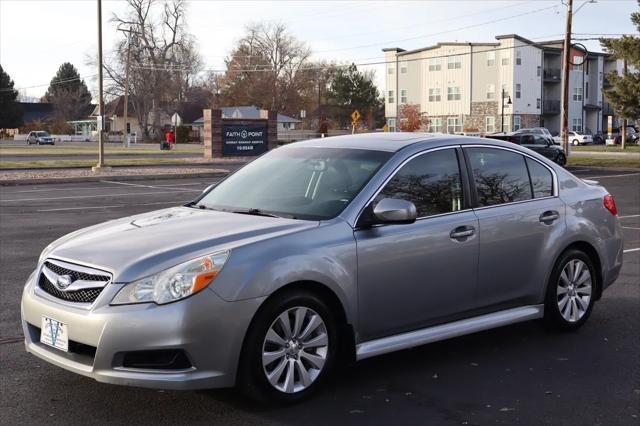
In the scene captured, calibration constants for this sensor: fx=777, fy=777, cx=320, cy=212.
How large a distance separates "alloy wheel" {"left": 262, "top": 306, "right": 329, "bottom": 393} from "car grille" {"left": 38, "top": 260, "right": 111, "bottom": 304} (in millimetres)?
1010

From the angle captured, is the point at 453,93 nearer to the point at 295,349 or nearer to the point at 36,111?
the point at 295,349

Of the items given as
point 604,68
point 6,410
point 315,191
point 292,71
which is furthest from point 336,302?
point 292,71

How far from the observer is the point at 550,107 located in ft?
270

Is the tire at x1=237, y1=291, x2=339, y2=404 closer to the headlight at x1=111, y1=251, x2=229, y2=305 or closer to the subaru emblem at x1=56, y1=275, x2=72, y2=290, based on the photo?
the headlight at x1=111, y1=251, x2=229, y2=305

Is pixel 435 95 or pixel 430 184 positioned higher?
pixel 435 95

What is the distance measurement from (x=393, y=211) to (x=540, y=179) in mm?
1984

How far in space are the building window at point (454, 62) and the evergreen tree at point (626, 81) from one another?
127 feet

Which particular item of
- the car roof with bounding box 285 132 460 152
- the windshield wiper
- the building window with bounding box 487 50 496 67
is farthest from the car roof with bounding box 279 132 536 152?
the building window with bounding box 487 50 496 67

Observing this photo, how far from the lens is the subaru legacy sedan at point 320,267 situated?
433cm

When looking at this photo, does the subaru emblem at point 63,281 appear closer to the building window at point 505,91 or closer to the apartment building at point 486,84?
the apartment building at point 486,84

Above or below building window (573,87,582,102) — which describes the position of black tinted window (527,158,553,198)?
below

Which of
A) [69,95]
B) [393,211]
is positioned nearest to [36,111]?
[69,95]

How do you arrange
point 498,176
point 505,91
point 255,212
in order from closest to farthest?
point 255,212 → point 498,176 → point 505,91

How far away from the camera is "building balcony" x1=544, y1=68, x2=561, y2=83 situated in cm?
8126
